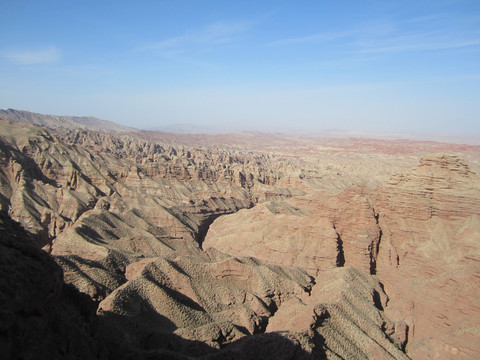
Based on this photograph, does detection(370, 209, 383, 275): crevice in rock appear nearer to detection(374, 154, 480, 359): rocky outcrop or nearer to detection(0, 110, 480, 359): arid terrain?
detection(0, 110, 480, 359): arid terrain

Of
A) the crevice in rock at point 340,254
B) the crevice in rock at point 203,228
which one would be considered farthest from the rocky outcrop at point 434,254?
the crevice in rock at point 203,228

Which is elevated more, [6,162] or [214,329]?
[6,162]

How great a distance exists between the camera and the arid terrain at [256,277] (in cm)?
972

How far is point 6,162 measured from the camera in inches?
2111

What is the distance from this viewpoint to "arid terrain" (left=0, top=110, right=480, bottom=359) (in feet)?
31.9

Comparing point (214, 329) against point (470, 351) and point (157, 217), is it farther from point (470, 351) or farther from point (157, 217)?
point (157, 217)

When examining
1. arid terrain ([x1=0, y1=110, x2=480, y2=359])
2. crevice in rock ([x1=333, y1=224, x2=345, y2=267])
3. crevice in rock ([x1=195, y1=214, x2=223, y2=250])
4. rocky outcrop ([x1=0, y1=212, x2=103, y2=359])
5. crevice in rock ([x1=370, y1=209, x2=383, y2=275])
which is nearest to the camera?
rocky outcrop ([x1=0, y1=212, x2=103, y2=359])

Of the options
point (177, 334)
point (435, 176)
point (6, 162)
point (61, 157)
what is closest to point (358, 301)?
point (177, 334)

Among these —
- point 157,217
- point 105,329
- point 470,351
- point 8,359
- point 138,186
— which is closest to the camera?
point 8,359

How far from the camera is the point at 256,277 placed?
2491cm

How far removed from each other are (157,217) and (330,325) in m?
29.7

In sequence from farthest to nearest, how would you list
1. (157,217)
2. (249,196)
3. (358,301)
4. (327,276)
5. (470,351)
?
(249,196), (157,217), (327,276), (358,301), (470,351)

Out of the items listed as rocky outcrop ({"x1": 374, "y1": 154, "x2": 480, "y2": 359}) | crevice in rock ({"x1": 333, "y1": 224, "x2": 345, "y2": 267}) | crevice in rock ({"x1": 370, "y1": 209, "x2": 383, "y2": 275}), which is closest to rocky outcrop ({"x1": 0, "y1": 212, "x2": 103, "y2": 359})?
rocky outcrop ({"x1": 374, "y1": 154, "x2": 480, "y2": 359})

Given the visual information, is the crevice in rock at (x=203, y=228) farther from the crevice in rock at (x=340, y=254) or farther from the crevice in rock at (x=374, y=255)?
the crevice in rock at (x=374, y=255)
